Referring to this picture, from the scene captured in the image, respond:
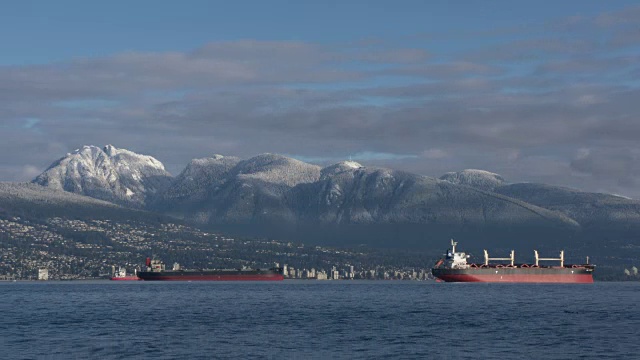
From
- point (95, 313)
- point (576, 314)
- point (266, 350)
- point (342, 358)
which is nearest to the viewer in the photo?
point (342, 358)

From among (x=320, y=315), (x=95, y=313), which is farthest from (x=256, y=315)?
(x=95, y=313)

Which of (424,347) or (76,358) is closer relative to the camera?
(76,358)

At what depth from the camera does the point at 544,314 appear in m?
156

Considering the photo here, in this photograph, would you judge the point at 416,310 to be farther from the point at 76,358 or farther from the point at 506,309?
the point at 76,358

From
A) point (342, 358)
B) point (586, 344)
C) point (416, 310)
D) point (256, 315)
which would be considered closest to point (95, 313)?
point (256, 315)

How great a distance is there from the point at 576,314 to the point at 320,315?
40.6 metres

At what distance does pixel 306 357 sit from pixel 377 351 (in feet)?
29.0

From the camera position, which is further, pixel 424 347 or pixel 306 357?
pixel 424 347

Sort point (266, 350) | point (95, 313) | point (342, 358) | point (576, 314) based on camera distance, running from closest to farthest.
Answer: point (342, 358) → point (266, 350) → point (576, 314) → point (95, 313)

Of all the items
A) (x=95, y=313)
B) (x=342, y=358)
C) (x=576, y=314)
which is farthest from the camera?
(x=95, y=313)

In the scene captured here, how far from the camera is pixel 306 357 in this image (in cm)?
9988

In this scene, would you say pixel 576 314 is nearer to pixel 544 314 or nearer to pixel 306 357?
pixel 544 314

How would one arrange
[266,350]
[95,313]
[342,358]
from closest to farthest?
[342,358]
[266,350]
[95,313]

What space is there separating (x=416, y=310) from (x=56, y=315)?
61012 millimetres
